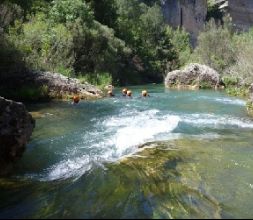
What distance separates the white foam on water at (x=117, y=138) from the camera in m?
8.52

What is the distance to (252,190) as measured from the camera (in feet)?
26.3

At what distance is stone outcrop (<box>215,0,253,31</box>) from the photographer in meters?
99.6

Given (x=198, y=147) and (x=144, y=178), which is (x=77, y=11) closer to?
(x=198, y=147)

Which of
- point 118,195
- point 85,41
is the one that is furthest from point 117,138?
point 85,41

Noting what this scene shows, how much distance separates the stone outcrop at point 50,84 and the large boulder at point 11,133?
12509 millimetres

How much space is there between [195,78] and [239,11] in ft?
225

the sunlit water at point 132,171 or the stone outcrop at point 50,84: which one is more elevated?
the stone outcrop at point 50,84

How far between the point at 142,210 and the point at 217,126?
368 inches

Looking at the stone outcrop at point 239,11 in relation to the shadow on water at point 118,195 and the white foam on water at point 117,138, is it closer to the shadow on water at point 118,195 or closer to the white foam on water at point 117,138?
the white foam on water at point 117,138

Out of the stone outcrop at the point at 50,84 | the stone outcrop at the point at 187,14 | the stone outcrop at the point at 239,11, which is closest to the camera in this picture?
the stone outcrop at the point at 50,84

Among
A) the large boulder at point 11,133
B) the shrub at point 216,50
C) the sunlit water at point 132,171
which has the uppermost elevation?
the shrub at point 216,50

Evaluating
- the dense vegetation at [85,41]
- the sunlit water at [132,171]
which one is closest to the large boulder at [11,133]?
the sunlit water at [132,171]

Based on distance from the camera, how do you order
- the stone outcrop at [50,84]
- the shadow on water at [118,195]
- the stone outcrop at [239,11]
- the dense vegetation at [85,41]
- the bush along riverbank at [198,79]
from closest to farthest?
the shadow on water at [118,195], the stone outcrop at [50,84], the dense vegetation at [85,41], the bush along riverbank at [198,79], the stone outcrop at [239,11]

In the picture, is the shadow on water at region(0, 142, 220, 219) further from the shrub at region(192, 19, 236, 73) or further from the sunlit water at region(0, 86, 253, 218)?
the shrub at region(192, 19, 236, 73)
